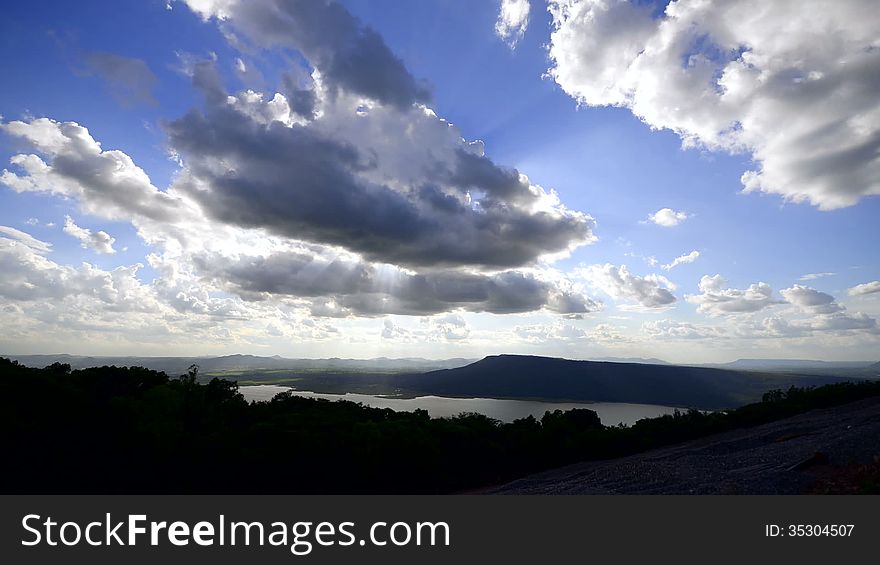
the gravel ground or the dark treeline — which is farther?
the dark treeline

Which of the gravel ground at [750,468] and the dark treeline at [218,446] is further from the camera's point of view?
the dark treeline at [218,446]

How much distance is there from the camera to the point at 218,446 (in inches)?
1113

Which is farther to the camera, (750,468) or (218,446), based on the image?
(218,446)

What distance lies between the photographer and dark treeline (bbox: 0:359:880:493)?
25.5m

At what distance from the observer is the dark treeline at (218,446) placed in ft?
83.8

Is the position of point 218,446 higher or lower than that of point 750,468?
lower

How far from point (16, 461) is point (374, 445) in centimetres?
1930
